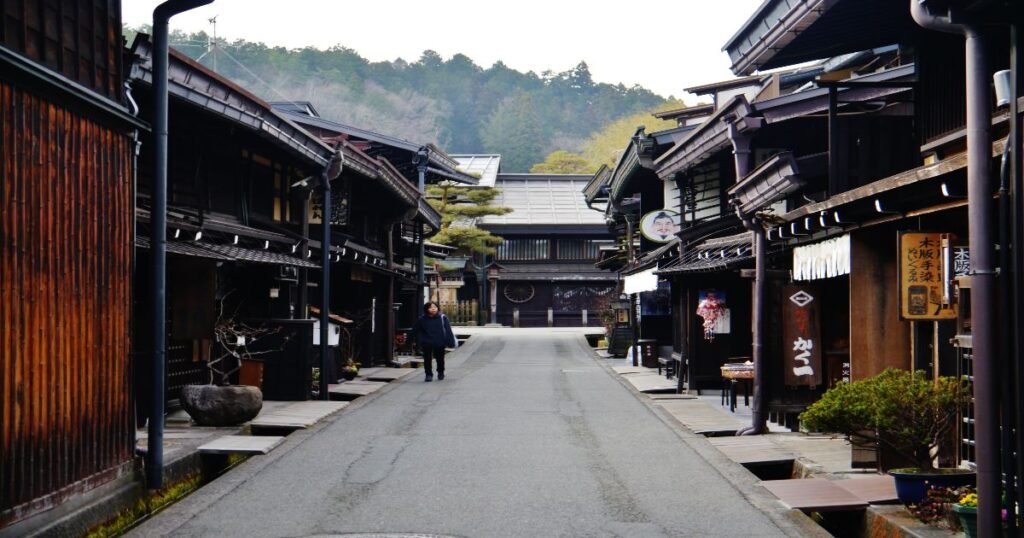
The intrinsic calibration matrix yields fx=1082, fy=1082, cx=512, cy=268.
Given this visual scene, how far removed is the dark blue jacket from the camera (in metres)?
26.2

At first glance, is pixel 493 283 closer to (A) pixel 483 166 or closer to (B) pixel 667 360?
(A) pixel 483 166

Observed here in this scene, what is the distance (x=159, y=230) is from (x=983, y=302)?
27.0ft

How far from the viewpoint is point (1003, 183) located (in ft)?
24.7

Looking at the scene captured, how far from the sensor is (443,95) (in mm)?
139625

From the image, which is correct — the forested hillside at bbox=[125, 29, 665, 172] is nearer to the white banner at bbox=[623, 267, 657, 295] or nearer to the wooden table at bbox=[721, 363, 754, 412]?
the white banner at bbox=[623, 267, 657, 295]

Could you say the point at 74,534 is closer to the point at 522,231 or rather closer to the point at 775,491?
the point at 775,491

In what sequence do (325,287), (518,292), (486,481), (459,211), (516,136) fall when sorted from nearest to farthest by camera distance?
1. (486,481)
2. (325,287)
3. (459,211)
4. (518,292)
5. (516,136)

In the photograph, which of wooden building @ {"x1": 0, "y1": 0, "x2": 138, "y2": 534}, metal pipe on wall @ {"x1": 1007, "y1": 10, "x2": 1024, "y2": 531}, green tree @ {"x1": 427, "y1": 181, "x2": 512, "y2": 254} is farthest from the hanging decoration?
green tree @ {"x1": 427, "y1": 181, "x2": 512, "y2": 254}

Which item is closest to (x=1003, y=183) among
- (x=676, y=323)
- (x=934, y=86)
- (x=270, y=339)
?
(x=934, y=86)

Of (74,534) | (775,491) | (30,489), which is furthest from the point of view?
(775,491)

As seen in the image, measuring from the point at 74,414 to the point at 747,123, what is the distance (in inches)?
484

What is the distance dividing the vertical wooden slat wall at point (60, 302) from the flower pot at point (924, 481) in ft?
23.9

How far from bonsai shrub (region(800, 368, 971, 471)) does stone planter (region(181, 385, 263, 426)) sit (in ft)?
29.5

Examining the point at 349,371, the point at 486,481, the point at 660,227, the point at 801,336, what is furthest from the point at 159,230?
the point at 660,227
